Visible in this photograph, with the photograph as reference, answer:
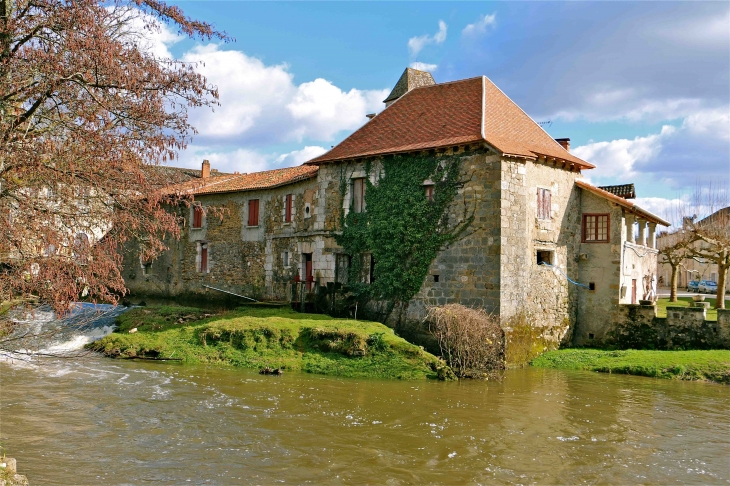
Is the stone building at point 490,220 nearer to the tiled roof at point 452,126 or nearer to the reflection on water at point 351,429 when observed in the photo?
the tiled roof at point 452,126

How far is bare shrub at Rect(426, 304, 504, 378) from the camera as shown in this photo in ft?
51.3

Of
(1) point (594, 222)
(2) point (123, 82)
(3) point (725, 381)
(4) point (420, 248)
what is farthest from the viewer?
(1) point (594, 222)

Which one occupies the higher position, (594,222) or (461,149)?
(461,149)

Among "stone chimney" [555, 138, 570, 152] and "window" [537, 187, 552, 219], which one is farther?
"stone chimney" [555, 138, 570, 152]

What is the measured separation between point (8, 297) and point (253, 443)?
185 inches

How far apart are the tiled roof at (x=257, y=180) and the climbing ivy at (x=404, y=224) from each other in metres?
3.74

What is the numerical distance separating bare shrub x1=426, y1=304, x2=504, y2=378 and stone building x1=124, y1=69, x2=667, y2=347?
1.23 m

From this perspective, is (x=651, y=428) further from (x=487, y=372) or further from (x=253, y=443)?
(x=253, y=443)

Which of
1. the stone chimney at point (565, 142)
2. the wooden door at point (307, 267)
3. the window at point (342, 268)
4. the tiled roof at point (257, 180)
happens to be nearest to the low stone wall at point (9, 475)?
the window at point (342, 268)

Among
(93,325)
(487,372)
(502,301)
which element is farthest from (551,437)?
(93,325)

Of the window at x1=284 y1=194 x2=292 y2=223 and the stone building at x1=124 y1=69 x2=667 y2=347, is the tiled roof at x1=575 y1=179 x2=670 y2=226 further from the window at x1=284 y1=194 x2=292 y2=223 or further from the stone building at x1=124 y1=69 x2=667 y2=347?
the window at x1=284 y1=194 x2=292 y2=223

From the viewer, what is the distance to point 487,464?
9359 millimetres

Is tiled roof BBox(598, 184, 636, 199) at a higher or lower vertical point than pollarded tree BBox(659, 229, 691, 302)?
higher

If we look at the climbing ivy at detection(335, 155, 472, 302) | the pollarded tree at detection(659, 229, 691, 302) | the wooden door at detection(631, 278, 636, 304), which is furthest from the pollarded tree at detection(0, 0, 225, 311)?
the pollarded tree at detection(659, 229, 691, 302)
